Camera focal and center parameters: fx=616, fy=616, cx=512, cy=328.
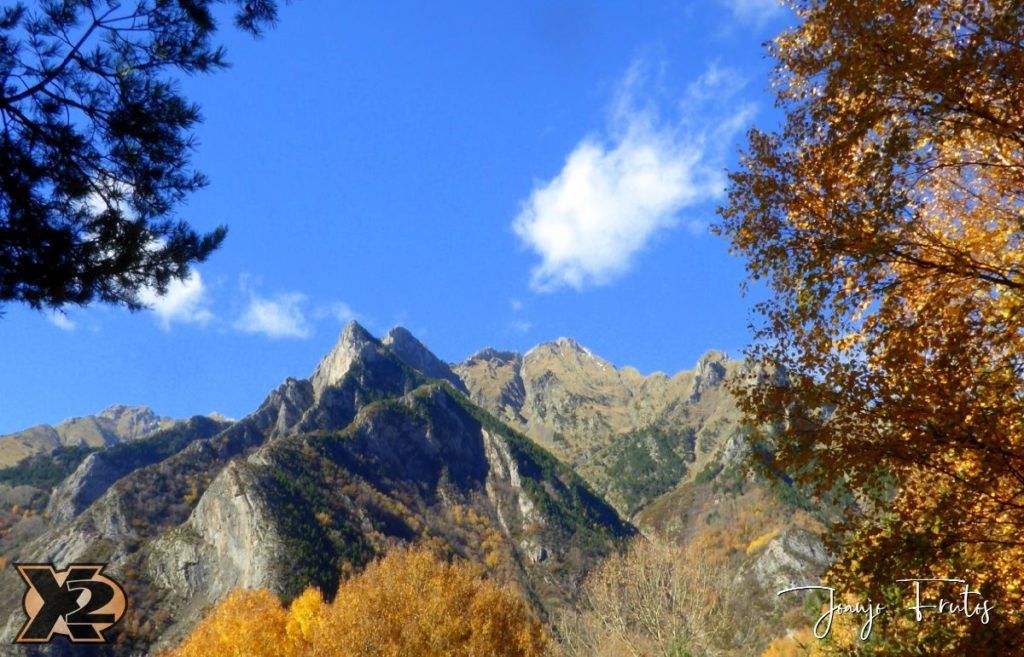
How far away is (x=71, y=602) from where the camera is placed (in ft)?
41.9

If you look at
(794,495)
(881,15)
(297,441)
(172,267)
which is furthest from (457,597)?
(794,495)

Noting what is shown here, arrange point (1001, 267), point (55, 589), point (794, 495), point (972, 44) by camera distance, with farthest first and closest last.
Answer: point (794, 495)
point (55, 589)
point (1001, 267)
point (972, 44)

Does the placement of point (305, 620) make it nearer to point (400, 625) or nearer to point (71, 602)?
point (400, 625)

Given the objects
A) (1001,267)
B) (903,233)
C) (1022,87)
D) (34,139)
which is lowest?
(1001,267)

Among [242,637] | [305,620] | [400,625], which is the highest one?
[400,625]

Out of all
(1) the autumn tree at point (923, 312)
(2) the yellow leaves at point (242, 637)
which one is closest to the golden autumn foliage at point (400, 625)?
(2) the yellow leaves at point (242, 637)

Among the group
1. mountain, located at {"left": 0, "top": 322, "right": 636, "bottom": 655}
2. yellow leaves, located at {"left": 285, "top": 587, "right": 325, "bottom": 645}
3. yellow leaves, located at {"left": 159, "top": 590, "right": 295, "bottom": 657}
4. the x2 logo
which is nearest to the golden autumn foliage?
yellow leaves, located at {"left": 159, "top": 590, "right": 295, "bottom": 657}

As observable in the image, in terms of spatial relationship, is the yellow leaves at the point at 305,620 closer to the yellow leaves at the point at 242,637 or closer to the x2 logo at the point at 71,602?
the yellow leaves at the point at 242,637

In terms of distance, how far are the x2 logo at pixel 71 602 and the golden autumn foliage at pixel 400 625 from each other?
21069 millimetres

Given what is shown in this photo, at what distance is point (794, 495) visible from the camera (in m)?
189

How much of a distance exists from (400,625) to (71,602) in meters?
24.1

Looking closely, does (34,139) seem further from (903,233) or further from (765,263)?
(903,233)

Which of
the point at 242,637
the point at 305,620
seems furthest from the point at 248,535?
the point at 242,637

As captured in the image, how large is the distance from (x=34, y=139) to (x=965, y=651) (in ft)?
42.3
